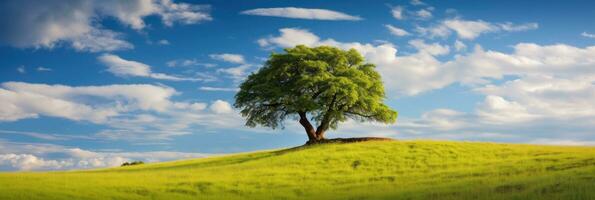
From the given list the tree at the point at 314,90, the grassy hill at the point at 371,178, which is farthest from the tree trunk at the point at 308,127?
the grassy hill at the point at 371,178

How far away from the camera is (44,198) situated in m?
27.5

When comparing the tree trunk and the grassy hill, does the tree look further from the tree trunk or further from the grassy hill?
the grassy hill

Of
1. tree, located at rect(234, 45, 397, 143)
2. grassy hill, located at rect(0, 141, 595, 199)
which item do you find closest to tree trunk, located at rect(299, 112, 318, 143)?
tree, located at rect(234, 45, 397, 143)

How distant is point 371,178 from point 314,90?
77.9 feet

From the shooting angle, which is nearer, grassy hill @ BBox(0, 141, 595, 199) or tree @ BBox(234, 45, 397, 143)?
grassy hill @ BBox(0, 141, 595, 199)

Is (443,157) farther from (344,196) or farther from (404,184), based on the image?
(344,196)

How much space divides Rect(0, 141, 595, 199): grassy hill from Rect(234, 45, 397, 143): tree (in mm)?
8442

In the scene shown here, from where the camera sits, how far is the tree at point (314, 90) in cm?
5694

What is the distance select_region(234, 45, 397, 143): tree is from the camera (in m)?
56.9

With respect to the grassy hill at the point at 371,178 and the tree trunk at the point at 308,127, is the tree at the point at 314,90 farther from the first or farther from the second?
the grassy hill at the point at 371,178

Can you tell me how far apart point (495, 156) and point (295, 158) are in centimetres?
1629

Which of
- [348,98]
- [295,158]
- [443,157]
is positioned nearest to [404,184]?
[443,157]

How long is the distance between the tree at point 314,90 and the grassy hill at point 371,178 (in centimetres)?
844

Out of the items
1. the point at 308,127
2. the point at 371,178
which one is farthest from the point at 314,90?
the point at 371,178
